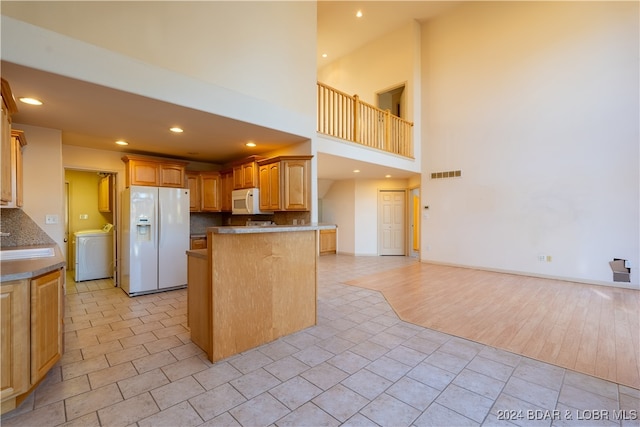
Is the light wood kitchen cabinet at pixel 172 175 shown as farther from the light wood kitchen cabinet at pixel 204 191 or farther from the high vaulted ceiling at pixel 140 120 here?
the light wood kitchen cabinet at pixel 204 191

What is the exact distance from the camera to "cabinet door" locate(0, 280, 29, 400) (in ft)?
5.57

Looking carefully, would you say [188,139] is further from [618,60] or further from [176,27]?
[618,60]

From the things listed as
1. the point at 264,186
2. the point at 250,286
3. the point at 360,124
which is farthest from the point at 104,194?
the point at 360,124

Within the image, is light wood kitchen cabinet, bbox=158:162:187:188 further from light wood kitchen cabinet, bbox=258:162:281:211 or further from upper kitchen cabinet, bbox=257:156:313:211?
upper kitchen cabinet, bbox=257:156:313:211

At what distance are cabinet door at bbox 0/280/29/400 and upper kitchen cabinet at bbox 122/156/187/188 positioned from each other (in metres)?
3.19

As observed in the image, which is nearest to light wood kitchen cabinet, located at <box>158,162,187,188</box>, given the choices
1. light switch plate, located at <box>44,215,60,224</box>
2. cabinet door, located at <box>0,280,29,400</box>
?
light switch plate, located at <box>44,215,60,224</box>

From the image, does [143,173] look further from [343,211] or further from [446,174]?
[446,174]

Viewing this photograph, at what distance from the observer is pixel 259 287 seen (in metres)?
2.74

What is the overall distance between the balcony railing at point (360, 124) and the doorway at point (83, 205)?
4678mm

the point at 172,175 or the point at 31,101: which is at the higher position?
the point at 31,101

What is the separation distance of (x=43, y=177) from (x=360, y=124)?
5.30 metres

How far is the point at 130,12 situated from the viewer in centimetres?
258

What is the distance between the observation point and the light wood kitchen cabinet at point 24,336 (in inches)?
67.4

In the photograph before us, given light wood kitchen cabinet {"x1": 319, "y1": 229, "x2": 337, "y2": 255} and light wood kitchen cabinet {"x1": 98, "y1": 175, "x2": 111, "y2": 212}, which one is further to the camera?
light wood kitchen cabinet {"x1": 319, "y1": 229, "x2": 337, "y2": 255}
